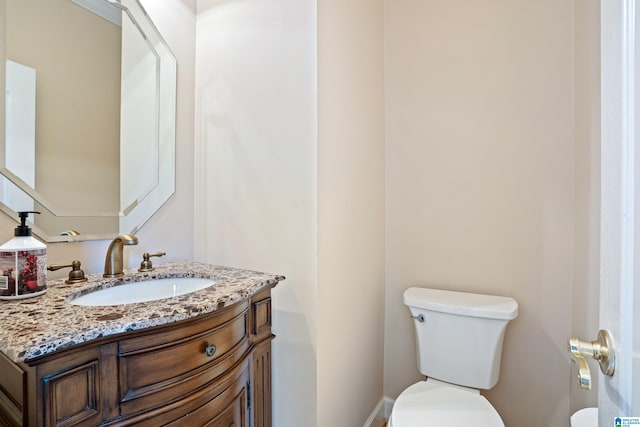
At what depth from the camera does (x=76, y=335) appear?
0.53 meters

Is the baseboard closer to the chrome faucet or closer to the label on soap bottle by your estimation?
the chrome faucet

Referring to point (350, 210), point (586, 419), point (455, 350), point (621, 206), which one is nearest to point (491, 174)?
point (350, 210)

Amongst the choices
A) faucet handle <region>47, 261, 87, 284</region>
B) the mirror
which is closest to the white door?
faucet handle <region>47, 261, 87, 284</region>

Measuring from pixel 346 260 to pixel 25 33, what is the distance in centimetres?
132

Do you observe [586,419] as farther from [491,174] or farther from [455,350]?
[491,174]

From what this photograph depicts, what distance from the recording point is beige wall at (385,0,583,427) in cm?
143

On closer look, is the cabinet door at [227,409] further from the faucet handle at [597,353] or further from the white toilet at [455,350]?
the faucet handle at [597,353]

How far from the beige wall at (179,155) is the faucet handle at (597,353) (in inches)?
53.1

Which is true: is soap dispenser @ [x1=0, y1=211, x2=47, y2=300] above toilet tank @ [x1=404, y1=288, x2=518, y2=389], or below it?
above

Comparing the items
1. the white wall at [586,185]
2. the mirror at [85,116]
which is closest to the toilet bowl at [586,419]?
the white wall at [586,185]

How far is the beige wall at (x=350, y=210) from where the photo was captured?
120cm

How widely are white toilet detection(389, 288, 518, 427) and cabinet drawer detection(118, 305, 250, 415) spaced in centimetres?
78

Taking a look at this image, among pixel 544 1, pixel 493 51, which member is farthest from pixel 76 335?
pixel 544 1

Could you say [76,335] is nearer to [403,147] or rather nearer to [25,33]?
[25,33]
